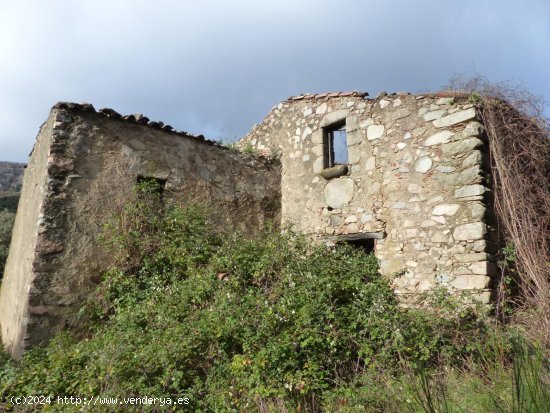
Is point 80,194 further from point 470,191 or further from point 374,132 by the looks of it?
point 470,191

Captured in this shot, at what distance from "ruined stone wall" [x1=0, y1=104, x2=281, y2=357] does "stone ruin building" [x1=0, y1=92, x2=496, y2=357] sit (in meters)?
0.02

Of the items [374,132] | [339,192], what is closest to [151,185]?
[339,192]

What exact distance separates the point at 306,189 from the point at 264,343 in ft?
11.9

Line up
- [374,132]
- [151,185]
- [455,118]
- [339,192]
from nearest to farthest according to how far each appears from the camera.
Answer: [455,118] → [374,132] → [151,185] → [339,192]

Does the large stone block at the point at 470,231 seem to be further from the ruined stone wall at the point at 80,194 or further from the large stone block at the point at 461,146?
the ruined stone wall at the point at 80,194

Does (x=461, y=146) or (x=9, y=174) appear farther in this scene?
(x=9, y=174)

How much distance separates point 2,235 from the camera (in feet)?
49.7

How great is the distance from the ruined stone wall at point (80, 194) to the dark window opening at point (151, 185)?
70mm

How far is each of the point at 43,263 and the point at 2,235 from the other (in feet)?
39.9

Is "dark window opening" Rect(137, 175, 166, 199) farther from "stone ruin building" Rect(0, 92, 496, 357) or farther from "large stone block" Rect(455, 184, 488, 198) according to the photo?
"large stone block" Rect(455, 184, 488, 198)

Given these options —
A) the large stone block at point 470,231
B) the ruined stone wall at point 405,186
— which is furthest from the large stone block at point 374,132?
the large stone block at point 470,231

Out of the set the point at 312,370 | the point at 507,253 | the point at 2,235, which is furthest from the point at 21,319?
the point at 2,235

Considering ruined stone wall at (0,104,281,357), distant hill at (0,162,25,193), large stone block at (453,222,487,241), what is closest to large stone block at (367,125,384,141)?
large stone block at (453,222,487,241)

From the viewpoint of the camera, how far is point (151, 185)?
645cm
